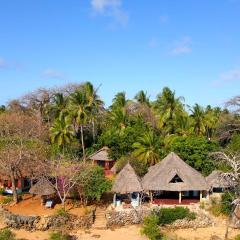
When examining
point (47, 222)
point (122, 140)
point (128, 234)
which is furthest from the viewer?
point (122, 140)

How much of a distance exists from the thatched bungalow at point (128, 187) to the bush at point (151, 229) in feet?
16.1

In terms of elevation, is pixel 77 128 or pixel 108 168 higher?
pixel 77 128

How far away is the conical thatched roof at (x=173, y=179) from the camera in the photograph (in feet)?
127

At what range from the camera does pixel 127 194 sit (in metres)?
40.8

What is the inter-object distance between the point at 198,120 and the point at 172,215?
92.6 feet

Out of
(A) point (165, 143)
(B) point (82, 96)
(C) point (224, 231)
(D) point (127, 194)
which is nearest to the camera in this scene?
(C) point (224, 231)

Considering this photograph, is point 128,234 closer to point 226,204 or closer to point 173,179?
point 173,179

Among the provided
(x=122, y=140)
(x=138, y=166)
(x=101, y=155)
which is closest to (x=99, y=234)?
(x=138, y=166)

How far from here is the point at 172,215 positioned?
117ft

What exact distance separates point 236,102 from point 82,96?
20130 mm

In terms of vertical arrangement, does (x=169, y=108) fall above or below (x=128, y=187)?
above

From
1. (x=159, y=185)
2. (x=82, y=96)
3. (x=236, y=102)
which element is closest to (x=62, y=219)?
(x=159, y=185)

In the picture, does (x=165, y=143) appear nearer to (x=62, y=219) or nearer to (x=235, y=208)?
(x=235, y=208)

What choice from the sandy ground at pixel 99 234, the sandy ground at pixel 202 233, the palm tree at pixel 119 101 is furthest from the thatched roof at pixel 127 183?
the palm tree at pixel 119 101
